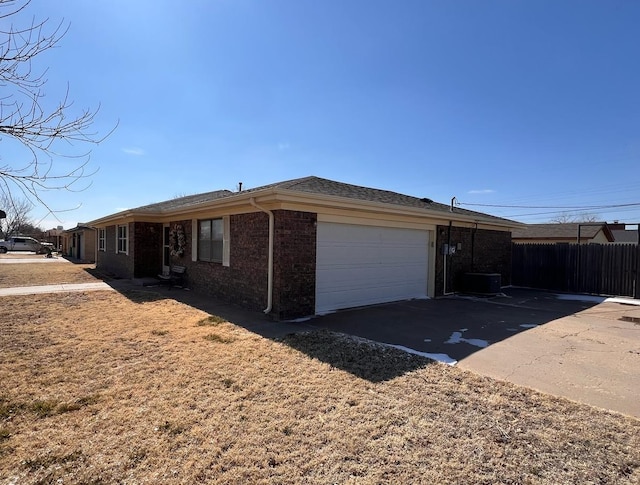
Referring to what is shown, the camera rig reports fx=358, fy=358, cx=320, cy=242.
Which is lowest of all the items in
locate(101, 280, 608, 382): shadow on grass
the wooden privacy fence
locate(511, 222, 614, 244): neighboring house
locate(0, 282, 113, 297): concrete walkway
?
locate(0, 282, 113, 297): concrete walkway

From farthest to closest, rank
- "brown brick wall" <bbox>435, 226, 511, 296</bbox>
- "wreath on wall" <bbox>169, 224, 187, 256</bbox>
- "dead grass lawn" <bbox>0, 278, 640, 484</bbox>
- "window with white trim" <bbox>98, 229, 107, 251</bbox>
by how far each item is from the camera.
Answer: "window with white trim" <bbox>98, 229, 107, 251</bbox>
"wreath on wall" <bbox>169, 224, 187, 256</bbox>
"brown brick wall" <bbox>435, 226, 511, 296</bbox>
"dead grass lawn" <bbox>0, 278, 640, 484</bbox>

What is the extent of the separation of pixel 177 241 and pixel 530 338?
10.7 metres

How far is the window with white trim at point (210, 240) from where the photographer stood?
10.0 m

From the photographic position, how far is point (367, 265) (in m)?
9.52

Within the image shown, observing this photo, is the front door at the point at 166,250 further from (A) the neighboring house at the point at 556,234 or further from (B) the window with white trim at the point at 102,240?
(A) the neighboring house at the point at 556,234

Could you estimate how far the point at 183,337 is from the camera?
239 inches

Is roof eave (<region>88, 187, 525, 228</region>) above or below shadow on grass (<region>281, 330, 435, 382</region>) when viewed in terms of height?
above

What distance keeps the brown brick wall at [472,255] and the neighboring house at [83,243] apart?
69.8 feet

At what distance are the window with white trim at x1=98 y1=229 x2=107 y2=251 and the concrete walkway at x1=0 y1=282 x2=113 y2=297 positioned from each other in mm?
7069

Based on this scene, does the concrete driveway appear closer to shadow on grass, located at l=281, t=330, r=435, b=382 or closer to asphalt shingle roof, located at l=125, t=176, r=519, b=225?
shadow on grass, located at l=281, t=330, r=435, b=382

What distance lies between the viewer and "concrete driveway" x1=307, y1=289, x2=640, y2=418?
4.33 m

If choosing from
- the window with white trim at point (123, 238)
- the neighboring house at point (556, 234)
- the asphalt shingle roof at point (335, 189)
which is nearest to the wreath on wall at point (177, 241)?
the window with white trim at point (123, 238)

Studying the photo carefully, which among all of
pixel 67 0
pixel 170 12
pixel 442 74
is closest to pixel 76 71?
pixel 67 0

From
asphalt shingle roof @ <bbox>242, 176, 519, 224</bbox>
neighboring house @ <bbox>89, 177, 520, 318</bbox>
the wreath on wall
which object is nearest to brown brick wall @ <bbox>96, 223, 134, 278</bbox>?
neighboring house @ <bbox>89, 177, 520, 318</bbox>
